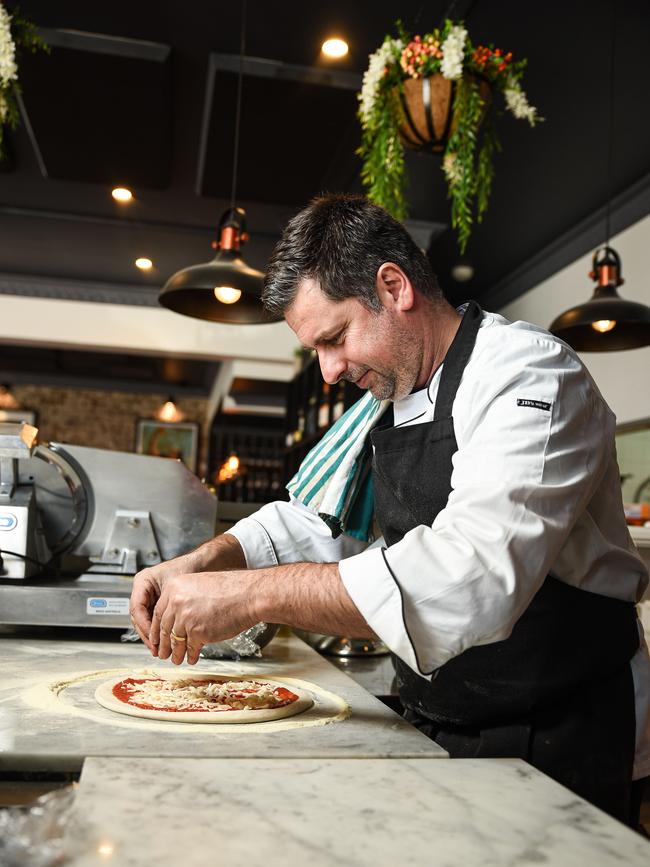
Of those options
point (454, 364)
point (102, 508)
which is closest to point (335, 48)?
point (102, 508)

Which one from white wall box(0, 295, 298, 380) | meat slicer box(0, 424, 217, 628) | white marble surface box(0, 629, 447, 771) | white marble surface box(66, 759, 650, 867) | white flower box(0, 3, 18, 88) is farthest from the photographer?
white wall box(0, 295, 298, 380)

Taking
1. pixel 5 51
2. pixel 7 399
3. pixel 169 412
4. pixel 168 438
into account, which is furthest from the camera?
pixel 168 438

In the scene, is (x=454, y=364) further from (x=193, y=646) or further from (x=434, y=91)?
(x=434, y=91)

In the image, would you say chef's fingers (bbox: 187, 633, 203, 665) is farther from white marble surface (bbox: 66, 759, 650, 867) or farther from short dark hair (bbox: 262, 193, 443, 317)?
short dark hair (bbox: 262, 193, 443, 317)

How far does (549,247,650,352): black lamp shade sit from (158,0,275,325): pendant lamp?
1213mm

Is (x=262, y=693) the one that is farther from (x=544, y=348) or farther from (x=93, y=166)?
(x=93, y=166)

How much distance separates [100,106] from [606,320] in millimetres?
2659

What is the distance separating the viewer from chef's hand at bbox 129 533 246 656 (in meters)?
1.42

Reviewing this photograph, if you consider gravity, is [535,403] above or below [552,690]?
above

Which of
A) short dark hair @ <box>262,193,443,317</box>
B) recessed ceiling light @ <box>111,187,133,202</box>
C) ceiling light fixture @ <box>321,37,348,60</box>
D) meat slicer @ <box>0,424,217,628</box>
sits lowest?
meat slicer @ <box>0,424,217,628</box>

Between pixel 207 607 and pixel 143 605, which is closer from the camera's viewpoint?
pixel 207 607

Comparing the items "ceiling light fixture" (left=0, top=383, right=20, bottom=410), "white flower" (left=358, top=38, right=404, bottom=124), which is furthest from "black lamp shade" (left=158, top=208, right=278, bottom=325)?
"ceiling light fixture" (left=0, top=383, right=20, bottom=410)

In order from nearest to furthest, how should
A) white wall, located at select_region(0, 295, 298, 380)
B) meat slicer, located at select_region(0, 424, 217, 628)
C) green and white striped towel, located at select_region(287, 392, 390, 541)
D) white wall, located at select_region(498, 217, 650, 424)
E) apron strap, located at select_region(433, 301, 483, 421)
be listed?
apron strap, located at select_region(433, 301, 483, 421) → green and white striped towel, located at select_region(287, 392, 390, 541) → meat slicer, located at select_region(0, 424, 217, 628) → white wall, located at select_region(498, 217, 650, 424) → white wall, located at select_region(0, 295, 298, 380)

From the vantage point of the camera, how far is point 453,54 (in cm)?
261
